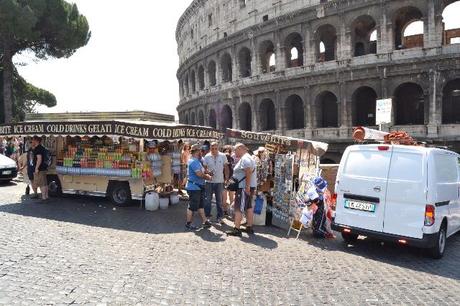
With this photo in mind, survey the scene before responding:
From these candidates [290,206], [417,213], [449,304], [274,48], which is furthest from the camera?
[274,48]

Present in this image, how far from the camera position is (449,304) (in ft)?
16.9

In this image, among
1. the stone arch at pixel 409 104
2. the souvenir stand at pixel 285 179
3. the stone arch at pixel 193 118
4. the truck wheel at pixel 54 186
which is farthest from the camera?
the stone arch at pixel 193 118

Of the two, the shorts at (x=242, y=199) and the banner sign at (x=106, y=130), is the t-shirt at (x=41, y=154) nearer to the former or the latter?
the banner sign at (x=106, y=130)

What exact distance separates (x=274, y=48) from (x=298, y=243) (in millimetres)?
24280

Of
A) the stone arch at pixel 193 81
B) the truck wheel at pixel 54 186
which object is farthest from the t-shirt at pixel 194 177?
the stone arch at pixel 193 81

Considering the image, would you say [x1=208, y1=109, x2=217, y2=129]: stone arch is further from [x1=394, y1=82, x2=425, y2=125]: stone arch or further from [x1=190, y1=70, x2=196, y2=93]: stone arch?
[x1=394, y1=82, x2=425, y2=125]: stone arch

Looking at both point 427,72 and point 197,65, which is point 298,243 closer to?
point 427,72

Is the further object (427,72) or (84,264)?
(427,72)

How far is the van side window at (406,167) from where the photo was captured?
7.06 m

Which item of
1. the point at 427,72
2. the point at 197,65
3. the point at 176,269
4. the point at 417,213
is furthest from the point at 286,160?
the point at 197,65

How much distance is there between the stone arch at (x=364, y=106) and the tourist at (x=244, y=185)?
19859mm

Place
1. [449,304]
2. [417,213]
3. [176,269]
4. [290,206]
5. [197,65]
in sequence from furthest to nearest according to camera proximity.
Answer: [197,65] → [290,206] → [417,213] → [176,269] → [449,304]

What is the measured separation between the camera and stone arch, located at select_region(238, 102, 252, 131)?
1332 inches

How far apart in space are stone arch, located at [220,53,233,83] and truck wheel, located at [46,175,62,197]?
24.7 meters
